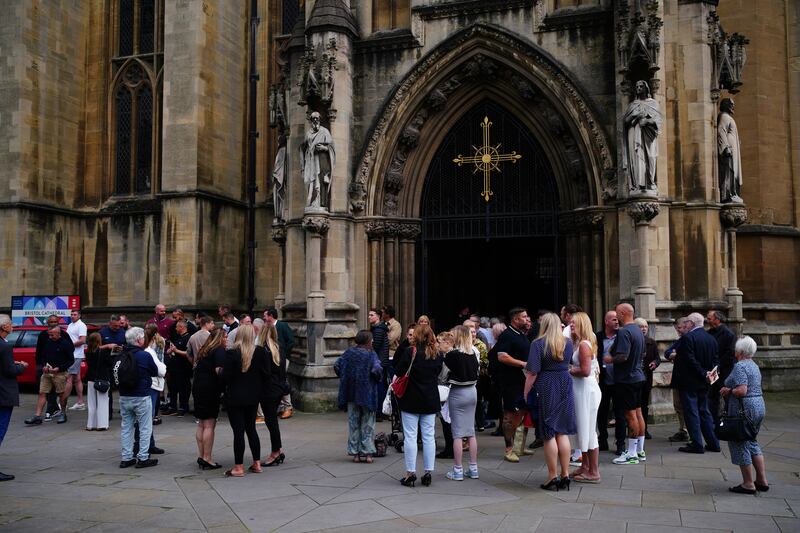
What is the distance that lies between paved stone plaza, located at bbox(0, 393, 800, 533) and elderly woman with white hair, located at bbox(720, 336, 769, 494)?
0.16 meters

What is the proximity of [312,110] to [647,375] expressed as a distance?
24.5 ft

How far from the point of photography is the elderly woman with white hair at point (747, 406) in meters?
6.83

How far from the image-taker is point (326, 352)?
12.9 m

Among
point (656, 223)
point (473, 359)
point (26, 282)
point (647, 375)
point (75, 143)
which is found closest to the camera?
point (473, 359)

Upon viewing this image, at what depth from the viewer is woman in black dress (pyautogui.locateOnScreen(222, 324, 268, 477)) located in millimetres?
8047

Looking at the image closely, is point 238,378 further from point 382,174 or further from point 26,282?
point 26,282

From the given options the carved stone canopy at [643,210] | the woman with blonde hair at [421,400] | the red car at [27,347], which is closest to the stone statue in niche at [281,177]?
the red car at [27,347]

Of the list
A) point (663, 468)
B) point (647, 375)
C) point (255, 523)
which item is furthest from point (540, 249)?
point (255, 523)

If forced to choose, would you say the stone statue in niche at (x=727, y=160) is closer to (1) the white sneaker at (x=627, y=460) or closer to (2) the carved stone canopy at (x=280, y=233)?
(1) the white sneaker at (x=627, y=460)

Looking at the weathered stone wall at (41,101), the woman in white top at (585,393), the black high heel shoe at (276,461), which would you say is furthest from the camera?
the weathered stone wall at (41,101)

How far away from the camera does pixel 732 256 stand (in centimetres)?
1262

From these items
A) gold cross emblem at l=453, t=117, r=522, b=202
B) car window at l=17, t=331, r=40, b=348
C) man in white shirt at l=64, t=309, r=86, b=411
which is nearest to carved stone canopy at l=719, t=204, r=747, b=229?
gold cross emblem at l=453, t=117, r=522, b=202

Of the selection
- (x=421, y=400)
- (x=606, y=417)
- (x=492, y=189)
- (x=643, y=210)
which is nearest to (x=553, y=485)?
(x=421, y=400)

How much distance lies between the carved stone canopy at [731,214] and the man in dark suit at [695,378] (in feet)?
11.6
